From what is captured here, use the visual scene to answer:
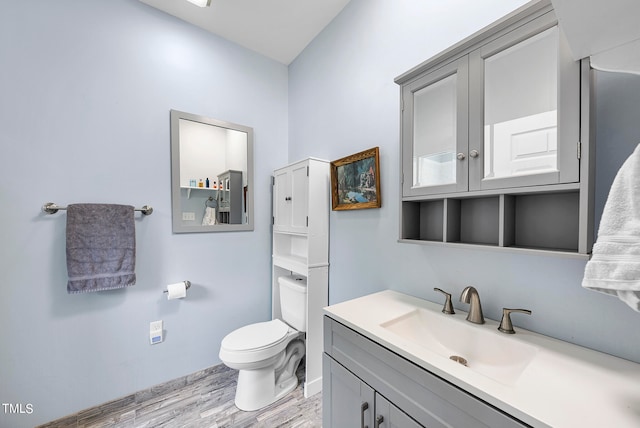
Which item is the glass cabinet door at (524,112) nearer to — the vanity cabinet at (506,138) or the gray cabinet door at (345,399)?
the vanity cabinet at (506,138)

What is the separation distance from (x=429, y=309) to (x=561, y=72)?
1.03 meters

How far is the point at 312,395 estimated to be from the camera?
1.76m

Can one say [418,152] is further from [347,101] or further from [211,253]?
[211,253]

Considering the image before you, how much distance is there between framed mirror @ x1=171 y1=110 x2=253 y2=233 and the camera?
1855 mm

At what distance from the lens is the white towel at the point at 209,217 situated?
77.9 inches

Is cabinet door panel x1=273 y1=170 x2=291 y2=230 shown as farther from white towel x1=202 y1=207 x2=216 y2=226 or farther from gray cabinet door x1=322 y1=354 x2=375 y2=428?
gray cabinet door x1=322 y1=354 x2=375 y2=428

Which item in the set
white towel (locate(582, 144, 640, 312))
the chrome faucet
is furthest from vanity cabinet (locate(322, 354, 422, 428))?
white towel (locate(582, 144, 640, 312))

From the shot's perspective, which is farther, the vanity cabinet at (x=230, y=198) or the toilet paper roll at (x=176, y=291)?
the vanity cabinet at (x=230, y=198)

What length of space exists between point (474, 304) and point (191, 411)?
1.87 meters

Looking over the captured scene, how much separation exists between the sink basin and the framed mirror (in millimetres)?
1535

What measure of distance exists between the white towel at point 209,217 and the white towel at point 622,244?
210 centimetres

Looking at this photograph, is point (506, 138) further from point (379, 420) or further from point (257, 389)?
point (257, 389)

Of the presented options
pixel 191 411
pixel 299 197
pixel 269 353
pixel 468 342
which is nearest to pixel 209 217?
pixel 299 197

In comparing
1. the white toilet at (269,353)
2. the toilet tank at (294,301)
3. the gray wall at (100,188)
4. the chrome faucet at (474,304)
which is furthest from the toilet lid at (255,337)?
the chrome faucet at (474,304)
